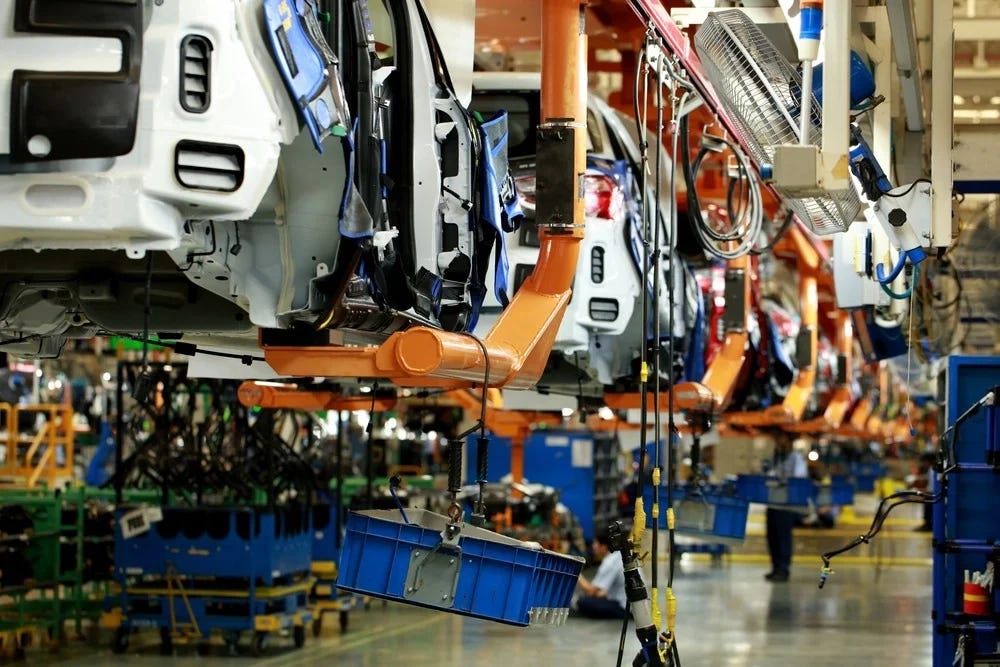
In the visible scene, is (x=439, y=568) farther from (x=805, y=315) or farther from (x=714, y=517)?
(x=805, y=315)

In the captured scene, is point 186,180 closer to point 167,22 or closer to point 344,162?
point 167,22

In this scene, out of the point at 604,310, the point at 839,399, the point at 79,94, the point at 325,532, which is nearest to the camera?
the point at 79,94

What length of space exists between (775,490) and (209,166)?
18.7m

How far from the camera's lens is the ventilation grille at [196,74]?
4805 millimetres

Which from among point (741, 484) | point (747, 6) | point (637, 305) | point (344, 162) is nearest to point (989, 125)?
point (637, 305)

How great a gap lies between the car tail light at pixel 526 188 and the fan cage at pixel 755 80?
3.05 m

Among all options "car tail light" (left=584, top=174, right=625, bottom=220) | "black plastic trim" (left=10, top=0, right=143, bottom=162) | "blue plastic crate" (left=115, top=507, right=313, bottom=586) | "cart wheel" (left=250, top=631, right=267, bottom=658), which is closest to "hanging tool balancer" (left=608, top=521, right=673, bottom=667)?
"black plastic trim" (left=10, top=0, right=143, bottom=162)

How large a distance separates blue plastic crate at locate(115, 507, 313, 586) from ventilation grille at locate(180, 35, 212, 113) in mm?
8215

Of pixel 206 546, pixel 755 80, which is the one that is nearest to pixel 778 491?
pixel 206 546

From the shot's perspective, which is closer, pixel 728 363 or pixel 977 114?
pixel 977 114

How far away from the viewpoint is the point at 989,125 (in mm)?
11102

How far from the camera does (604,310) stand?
10258mm

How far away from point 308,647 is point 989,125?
22.2 feet

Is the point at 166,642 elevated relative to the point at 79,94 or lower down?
lower down
